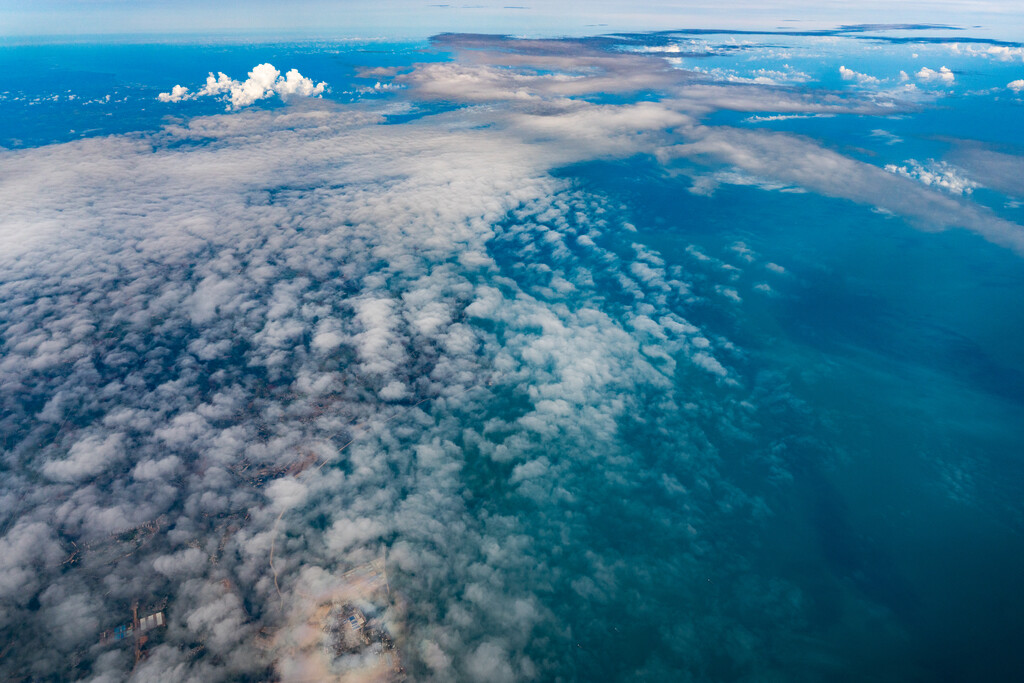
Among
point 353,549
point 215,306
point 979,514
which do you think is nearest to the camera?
point 353,549

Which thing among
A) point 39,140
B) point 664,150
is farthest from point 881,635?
point 39,140

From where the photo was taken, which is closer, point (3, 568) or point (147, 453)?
point (3, 568)

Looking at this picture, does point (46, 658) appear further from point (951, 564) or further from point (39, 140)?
point (39, 140)

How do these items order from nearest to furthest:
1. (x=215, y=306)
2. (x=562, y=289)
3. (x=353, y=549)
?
(x=353, y=549) < (x=215, y=306) < (x=562, y=289)

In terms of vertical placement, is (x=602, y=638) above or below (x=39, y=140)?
below

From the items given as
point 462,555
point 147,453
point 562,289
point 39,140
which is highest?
point 39,140

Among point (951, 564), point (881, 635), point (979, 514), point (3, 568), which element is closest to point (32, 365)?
point (3, 568)
